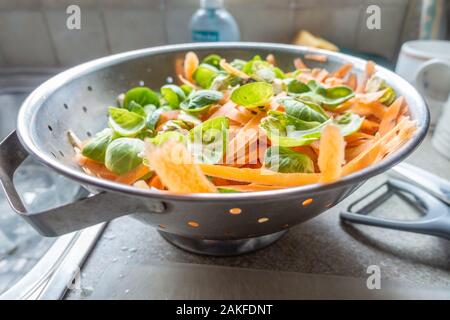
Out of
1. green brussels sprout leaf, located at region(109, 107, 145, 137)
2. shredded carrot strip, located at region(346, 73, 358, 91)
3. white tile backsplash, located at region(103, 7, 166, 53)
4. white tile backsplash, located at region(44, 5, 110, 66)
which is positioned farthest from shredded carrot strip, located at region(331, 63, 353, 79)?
white tile backsplash, located at region(44, 5, 110, 66)

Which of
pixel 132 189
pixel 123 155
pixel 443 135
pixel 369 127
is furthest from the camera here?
pixel 443 135

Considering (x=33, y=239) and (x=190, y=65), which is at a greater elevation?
(x=190, y=65)

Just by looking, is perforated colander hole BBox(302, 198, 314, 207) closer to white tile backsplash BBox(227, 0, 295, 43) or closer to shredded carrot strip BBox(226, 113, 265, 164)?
shredded carrot strip BBox(226, 113, 265, 164)

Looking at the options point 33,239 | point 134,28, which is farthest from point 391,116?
point 134,28

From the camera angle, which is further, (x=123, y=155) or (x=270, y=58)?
(x=270, y=58)

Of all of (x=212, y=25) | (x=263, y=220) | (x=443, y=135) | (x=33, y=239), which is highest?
(x=212, y=25)

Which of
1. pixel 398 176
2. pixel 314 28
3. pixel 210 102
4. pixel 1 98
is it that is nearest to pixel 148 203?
pixel 210 102

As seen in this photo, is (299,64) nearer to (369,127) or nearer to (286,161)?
(369,127)
